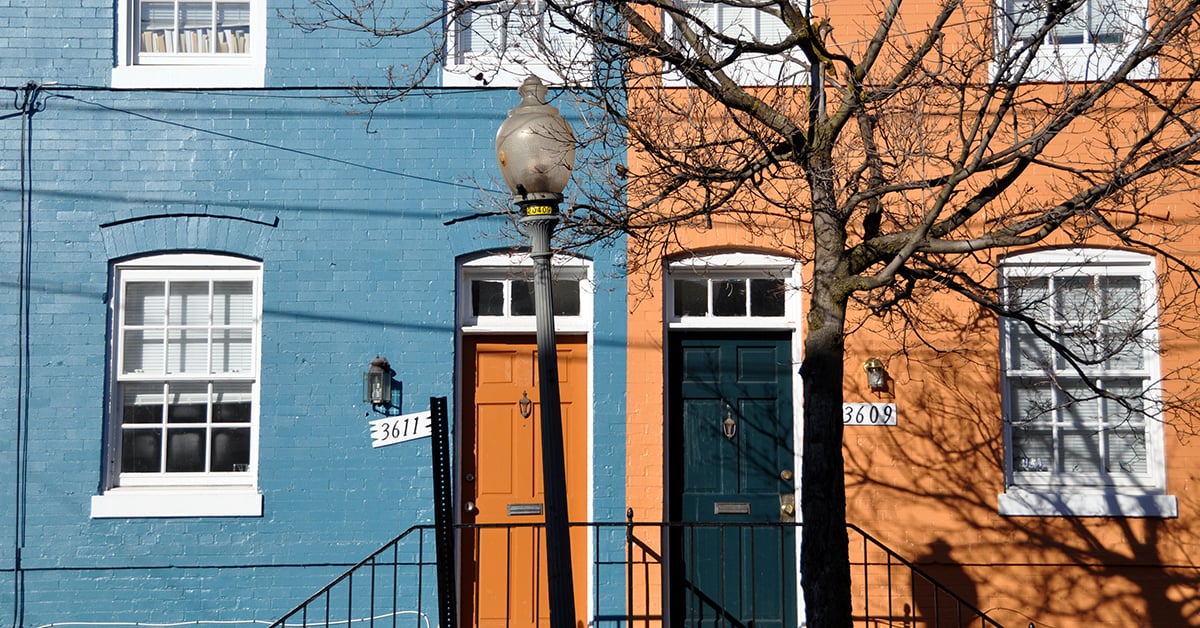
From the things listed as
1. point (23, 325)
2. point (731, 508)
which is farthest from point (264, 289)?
point (731, 508)

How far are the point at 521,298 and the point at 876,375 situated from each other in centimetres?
262

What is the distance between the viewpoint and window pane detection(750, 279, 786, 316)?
8.64 m

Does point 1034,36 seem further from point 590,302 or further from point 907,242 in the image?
point 590,302

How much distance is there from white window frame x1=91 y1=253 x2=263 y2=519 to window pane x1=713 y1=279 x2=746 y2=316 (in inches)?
131

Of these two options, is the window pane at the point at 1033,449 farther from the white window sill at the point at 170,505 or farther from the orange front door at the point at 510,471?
the white window sill at the point at 170,505

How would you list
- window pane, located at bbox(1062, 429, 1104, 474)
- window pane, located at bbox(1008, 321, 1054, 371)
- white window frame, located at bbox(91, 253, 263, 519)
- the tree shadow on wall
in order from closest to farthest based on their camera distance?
the tree shadow on wall, white window frame, located at bbox(91, 253, 263, 519), window pane, located at bbox(1062, 429, 1104, 474), window pane, located at bbox(1008, 321, 1054, 371)

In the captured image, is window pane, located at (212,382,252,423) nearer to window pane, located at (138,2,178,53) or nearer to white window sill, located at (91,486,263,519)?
white window sill, located at (91,486,263,519)

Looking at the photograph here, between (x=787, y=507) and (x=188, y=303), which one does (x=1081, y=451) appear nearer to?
(x=787, y=507)

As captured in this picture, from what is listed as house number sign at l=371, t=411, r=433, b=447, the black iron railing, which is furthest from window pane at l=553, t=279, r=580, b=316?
the black iron railing

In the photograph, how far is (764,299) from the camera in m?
8.66

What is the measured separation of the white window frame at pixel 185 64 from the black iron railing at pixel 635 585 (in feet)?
11.8

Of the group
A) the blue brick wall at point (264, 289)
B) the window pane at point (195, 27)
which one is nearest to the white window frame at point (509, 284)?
the blue brick wall at point (264, 289)

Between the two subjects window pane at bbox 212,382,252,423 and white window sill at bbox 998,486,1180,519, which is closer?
white window sill at bbox 998,486,1180,519

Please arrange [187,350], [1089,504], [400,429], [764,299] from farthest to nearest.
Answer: [764,299] < [187,350] < [400,429] < [1089,504]
